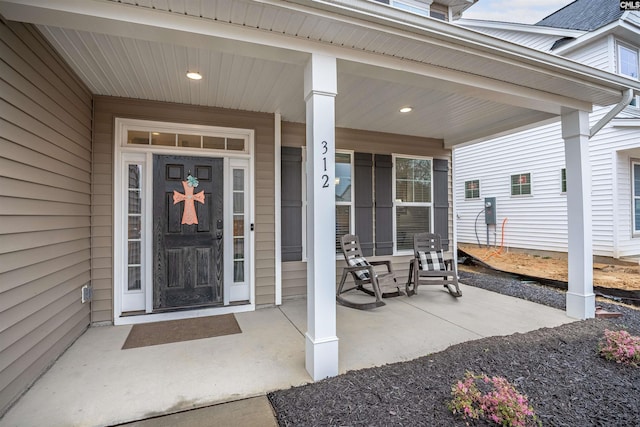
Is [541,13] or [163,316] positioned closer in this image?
[163,316]

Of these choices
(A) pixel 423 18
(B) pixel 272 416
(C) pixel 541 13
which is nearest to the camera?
(B) pixel 272 416

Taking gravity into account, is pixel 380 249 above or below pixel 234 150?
below

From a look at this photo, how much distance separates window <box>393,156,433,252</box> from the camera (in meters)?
5.10

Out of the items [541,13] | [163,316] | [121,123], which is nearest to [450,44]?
[121,123]

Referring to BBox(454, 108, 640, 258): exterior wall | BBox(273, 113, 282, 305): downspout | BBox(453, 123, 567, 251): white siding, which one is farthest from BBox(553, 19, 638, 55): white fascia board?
BBox(273, 113, 282, 305): downspout

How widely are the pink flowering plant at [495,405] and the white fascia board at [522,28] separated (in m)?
8.18

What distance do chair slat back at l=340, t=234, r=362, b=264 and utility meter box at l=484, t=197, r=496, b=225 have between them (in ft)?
21.5

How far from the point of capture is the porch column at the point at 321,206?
221cm

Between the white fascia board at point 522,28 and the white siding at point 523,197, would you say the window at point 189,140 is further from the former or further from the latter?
the white siding at point 523,197

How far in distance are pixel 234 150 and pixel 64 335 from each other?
2426mm

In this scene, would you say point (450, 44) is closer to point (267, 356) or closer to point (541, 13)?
point (267, 356)

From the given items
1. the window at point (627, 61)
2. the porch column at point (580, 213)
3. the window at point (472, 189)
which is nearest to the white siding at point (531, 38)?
the window at point (627, 61)

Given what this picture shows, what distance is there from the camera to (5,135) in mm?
1863

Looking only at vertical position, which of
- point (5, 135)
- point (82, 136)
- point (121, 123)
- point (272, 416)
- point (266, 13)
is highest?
point (266, 13)
